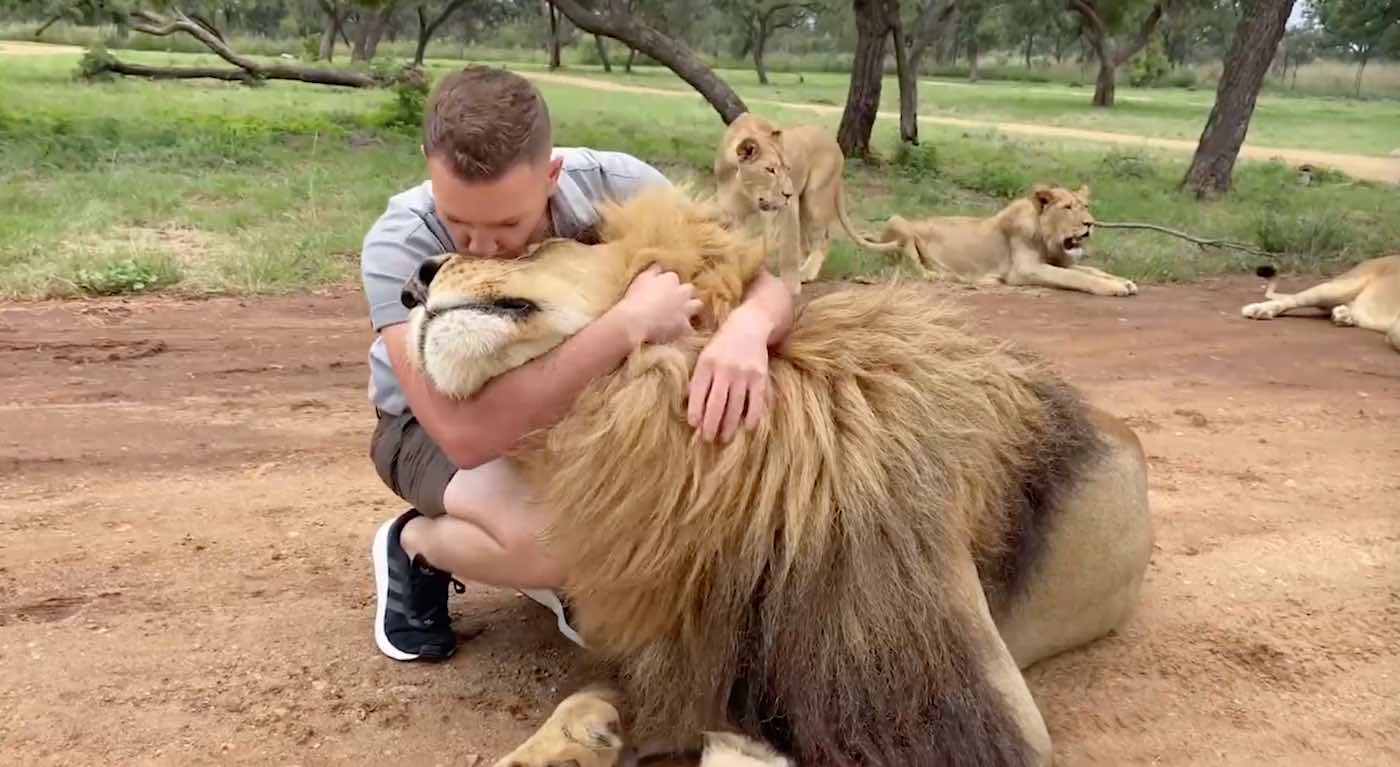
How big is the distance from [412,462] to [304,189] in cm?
738

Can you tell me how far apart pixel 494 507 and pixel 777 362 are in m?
0.67

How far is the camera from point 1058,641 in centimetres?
288

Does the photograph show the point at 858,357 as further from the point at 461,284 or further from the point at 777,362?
the point at 461,284

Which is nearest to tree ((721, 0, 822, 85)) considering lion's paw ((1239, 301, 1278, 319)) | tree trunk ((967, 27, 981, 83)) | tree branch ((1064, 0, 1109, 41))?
tree trunk ((967, 27, 981, 83))

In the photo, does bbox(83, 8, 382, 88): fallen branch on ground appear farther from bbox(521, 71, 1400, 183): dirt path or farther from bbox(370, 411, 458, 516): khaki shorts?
bbox(370, 411, 458, 516): khaki shorts

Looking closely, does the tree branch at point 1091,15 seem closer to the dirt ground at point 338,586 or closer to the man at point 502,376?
the dirt ground at point 338,586

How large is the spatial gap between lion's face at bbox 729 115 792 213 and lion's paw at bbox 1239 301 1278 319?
2.97 meters

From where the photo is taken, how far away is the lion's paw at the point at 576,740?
2248 mm

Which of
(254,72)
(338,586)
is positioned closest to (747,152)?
(338,586)

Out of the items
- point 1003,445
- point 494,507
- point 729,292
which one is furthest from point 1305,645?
point 494,507

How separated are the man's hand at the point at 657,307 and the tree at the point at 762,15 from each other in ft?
129

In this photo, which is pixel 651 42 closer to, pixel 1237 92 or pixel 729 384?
pixel 1237 92

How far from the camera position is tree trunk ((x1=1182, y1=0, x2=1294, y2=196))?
469 inches

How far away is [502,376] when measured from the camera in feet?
6.82
